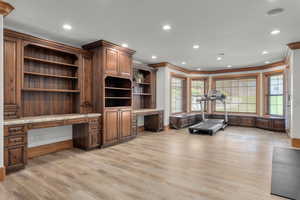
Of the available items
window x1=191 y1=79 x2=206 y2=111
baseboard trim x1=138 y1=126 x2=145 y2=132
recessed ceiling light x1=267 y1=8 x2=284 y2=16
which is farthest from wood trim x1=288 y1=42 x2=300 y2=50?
baseboard trim x1=138 y1=126 x2=145 y2=132

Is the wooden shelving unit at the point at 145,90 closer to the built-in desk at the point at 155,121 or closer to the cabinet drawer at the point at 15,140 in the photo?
the built-in desk at the point at 155,121

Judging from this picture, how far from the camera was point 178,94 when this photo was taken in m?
8.30

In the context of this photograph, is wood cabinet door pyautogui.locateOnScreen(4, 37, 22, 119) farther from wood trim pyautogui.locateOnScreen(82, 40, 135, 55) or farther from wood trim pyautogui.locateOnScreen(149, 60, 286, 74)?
wood trim pyautogui.locateOnScreen(149, 60, 286, 74)

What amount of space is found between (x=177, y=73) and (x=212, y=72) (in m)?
2.24

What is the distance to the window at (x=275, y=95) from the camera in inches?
274

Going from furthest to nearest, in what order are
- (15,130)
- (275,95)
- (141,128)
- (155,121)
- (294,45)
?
(275,95) < (141,128) < (155,121) < (294,45) < (15,130)

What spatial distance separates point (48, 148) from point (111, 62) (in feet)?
8.92

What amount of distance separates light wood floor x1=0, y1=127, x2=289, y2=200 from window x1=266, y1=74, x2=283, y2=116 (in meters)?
3.64

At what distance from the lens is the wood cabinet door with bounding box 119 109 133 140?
16.4 feet

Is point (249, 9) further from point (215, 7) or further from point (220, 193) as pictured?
point (220, 193)

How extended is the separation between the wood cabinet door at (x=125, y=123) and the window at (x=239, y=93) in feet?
18.3

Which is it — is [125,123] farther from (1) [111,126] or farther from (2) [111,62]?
(2) [111,62]

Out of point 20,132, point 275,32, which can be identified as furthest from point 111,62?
point 275,32

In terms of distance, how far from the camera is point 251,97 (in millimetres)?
8016
